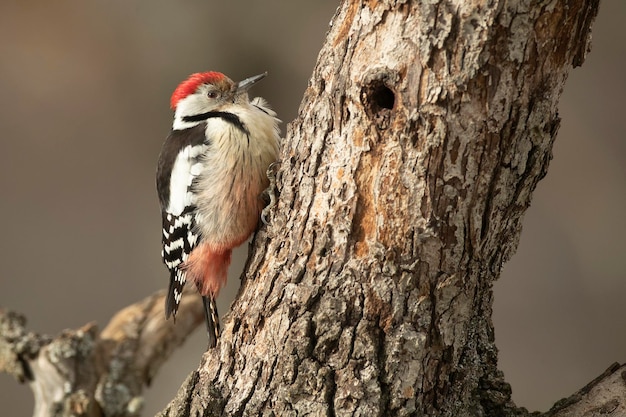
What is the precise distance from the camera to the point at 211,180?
3.41 m

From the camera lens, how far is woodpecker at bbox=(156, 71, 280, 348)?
→ 10.9 ft

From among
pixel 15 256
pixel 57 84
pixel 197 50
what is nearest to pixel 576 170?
pixel 197 50

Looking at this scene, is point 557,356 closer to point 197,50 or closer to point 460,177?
point 197,50

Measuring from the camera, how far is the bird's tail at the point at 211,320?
3356mm

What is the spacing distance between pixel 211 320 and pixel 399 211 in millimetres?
1318

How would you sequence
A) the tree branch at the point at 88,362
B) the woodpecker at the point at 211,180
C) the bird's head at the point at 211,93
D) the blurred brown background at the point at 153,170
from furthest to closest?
the blurred brown background at the point at 153,170 → the tree branch at the point at 88,362 → the bird's head at the point at 211,93 → the woodpecker at the point at 211,180

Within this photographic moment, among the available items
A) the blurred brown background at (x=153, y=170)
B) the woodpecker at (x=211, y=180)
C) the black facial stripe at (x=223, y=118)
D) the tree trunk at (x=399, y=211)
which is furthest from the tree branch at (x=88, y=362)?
the blurred brown background at (x=153, y=170)

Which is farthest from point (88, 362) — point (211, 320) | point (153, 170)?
point (153, 170)

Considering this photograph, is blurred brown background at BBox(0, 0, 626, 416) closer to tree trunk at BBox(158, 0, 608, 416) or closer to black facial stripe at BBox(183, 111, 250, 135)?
black facial stripe at BBox(183, 111, 250, 135)

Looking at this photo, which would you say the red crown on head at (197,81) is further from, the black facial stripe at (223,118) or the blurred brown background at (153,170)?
the blurred brown background at (153,170)

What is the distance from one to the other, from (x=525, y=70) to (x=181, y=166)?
1.63m

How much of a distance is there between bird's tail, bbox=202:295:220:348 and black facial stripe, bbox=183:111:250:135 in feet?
2.58

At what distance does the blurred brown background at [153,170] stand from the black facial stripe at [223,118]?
9.99 ft

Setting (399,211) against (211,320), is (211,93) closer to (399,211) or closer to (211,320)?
(211,320)
